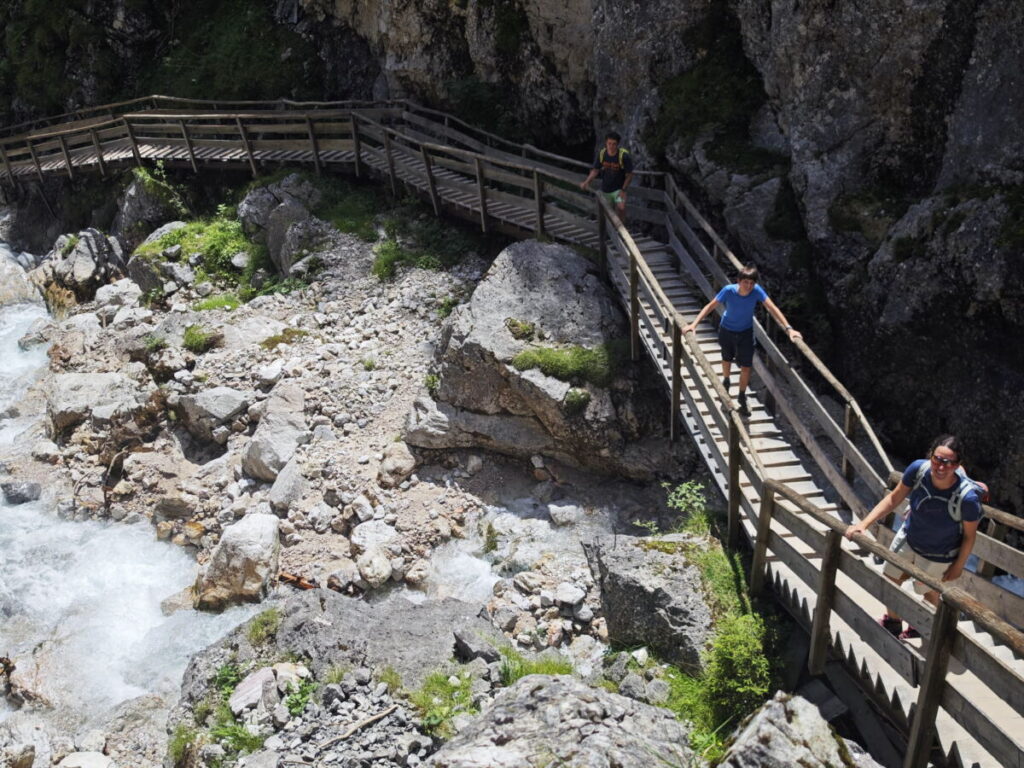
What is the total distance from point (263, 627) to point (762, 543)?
5550mm

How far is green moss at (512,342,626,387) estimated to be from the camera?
11664 millimetres

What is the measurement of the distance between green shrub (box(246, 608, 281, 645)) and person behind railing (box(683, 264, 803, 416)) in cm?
585

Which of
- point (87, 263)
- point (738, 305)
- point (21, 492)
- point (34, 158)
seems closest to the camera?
point (738, 305)

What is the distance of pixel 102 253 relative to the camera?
66.4 feet

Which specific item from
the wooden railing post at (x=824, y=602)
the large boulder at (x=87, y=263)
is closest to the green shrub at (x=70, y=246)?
the large boulder at (x=87, y=263)

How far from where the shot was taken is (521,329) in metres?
12.2

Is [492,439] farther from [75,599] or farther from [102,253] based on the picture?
[102,253]

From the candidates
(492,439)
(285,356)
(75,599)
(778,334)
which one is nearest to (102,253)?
(285,356)

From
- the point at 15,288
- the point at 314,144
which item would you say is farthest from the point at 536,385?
the point at 15,288

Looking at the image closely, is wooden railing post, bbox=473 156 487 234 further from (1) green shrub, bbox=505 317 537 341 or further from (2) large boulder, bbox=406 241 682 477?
(1) green shrub, bbox=505 317 537 341

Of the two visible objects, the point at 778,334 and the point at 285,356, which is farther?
the point at 285,356

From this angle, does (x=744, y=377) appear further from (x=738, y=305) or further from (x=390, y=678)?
(x=390, y=678)

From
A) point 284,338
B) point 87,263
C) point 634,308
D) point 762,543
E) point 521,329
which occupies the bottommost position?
point 762,543

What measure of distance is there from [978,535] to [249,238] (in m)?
15.8
